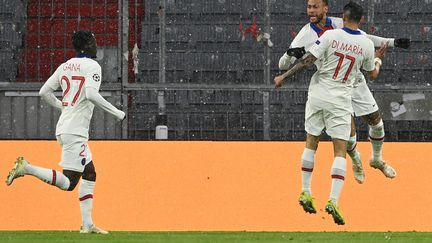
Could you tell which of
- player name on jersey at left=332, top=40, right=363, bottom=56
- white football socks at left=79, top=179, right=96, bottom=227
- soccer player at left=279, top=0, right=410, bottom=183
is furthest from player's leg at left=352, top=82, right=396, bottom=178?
white football socks at left=79, top=179, right=96, bottom=227

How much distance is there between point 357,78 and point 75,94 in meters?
2.45

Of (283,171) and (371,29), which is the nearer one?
(283,171)

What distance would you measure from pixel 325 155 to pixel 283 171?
0.46 m

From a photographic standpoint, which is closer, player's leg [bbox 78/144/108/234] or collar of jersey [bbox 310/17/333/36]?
collar of jersey [bbox 310/17/333/36]

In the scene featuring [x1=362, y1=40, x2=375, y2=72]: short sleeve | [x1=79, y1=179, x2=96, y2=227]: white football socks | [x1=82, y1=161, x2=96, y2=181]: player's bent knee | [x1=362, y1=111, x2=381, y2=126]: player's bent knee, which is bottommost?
[x1=79, y1=179, x2=96, y2=227]: white football socks

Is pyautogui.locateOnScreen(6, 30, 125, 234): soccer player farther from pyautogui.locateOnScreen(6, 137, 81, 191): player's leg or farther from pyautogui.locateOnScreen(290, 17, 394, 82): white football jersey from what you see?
pyautogui.locateOnScreen(290, 17, 394, 82): white football jersey

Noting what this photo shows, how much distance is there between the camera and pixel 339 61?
962 cm

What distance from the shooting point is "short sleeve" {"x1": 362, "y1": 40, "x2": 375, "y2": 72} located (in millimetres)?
9719

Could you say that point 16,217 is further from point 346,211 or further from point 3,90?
point 346,211

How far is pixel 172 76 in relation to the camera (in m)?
12.9

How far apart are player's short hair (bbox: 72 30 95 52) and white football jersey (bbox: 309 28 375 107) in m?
1.88

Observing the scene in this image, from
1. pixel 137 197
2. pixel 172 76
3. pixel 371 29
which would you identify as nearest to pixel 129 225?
pixel 137 197

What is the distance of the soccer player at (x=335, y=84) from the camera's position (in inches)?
375

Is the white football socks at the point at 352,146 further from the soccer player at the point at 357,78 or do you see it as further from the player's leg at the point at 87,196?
the player's leg at the point at 87,196
